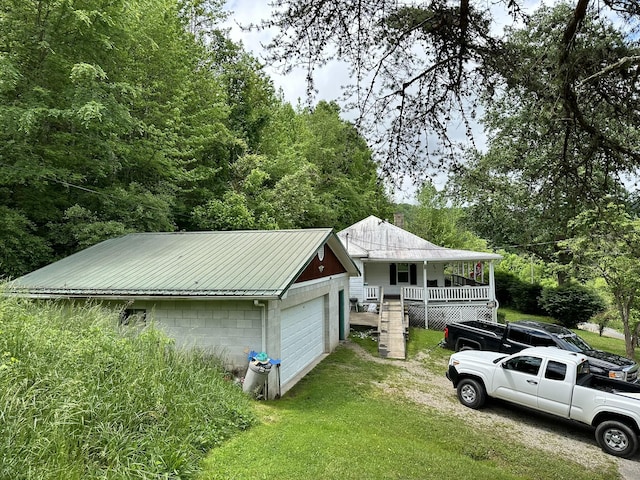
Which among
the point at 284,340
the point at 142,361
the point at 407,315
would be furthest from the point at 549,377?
the point at 407,315

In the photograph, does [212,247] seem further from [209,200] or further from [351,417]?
[209,200]

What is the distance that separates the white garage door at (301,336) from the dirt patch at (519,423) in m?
2.60

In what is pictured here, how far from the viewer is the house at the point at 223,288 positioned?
9211mm

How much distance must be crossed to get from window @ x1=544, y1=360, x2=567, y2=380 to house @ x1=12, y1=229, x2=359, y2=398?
625cm

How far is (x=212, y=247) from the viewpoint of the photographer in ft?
41.4

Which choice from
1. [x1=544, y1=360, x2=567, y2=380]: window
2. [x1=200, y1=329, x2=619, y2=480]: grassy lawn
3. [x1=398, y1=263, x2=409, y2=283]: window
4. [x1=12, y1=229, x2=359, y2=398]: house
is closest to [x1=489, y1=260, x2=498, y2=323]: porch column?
[x1=398, y1=263, x2=409, y2=283]: window

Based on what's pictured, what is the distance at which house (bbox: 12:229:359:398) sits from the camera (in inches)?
363

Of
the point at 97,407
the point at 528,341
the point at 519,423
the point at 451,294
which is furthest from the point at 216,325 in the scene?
the point at 451,294

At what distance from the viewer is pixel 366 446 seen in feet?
21.0

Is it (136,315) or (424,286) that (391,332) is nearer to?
(424,286)

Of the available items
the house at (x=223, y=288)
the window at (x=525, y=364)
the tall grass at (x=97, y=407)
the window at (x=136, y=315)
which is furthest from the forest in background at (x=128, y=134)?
the window at (x=136, y=315)

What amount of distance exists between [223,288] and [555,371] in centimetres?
790

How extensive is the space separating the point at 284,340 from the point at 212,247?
4.27 m

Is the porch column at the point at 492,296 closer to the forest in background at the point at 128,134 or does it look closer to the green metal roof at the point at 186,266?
the forest in background at the point at 128,134
